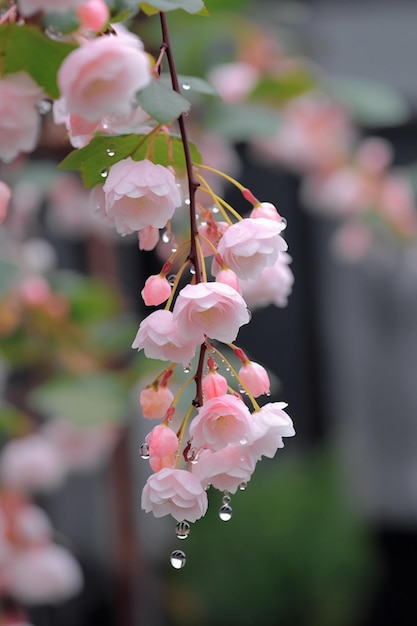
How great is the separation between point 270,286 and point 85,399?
640 millimetres

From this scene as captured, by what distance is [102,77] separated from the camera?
456 mm

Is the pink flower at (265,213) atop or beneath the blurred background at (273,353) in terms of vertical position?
atop

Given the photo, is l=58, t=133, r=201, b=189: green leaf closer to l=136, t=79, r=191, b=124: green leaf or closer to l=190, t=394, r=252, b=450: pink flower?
l=136, t=79, r=191, b=124: green leaf

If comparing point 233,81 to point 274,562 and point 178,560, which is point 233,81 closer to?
point 178,560

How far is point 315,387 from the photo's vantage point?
3.43 metres

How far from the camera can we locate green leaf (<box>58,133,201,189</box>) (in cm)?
54

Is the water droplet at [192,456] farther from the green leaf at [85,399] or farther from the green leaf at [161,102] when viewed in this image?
the green leaf at [85,399]

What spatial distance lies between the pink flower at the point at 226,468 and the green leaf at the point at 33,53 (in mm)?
263

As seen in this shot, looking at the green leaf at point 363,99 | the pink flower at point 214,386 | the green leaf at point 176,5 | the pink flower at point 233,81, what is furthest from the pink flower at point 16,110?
the green leaf at point 363,99

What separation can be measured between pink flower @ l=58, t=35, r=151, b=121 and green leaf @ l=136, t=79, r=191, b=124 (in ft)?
0.09

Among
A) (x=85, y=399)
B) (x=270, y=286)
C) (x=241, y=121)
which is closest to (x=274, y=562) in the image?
(x=85, y=399)

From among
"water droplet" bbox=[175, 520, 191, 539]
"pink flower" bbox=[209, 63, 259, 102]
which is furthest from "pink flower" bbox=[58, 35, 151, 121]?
"pink flower" bbox=[209, 63, 259, 102]

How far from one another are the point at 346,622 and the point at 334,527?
34 cm

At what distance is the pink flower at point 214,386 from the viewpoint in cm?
50
